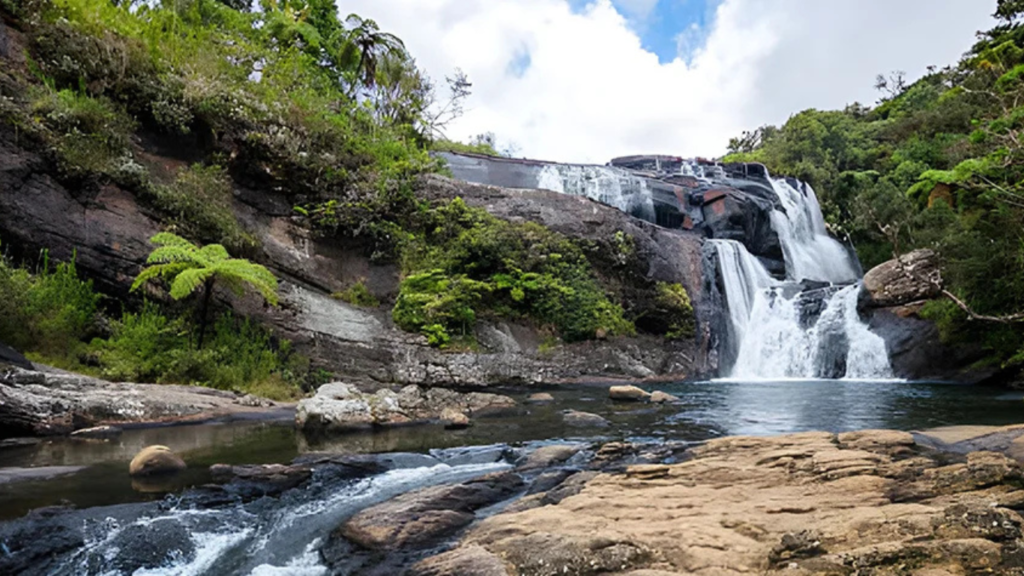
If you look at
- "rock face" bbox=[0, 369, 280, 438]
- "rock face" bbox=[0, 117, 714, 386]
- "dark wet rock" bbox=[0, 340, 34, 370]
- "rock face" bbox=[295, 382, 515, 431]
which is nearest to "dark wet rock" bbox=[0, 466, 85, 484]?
"rock face" bbox=[0, 369, 280, 438]

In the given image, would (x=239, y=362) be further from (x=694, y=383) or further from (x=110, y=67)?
(x=694, y=383)

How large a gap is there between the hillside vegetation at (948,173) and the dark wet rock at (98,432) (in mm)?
9133

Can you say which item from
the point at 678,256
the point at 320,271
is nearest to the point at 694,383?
the point at 678,256

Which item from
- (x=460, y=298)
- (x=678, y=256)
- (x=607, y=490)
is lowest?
(x=607, y=490)

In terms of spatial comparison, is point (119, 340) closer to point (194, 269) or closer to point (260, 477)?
point (194, 269)

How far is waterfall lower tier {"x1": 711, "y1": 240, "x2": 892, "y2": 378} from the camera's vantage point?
60.3 ft

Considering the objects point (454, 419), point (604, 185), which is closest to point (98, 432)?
point (454, 419)

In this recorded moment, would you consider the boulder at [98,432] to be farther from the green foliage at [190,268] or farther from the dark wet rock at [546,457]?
the dark wet rock at [546,457]

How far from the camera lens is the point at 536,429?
8898 mm

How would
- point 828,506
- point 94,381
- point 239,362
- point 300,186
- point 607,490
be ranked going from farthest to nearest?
point 300,186, point 239,362, point 94,381, point 607,490, point 828,506

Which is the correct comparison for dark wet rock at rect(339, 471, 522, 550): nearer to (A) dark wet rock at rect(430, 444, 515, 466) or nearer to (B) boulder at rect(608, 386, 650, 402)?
(A) dark wet rock at rect(430, 444, 515, 466)

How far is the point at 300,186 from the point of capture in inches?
646

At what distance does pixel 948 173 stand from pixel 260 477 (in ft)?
56.6

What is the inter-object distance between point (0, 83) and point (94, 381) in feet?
25.3
